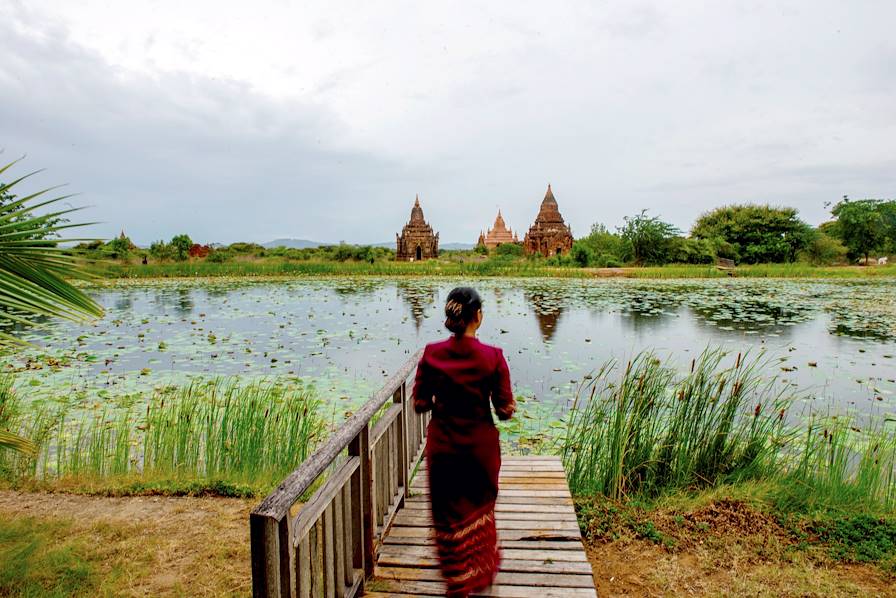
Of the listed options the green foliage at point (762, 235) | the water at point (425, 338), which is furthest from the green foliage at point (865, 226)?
the water at point (425, 338)

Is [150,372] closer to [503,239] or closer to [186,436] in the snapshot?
[186,436]

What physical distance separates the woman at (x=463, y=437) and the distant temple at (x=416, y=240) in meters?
48.5

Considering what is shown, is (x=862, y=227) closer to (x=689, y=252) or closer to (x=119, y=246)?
(x=689, y=252)

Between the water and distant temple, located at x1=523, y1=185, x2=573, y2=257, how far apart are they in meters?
29.3

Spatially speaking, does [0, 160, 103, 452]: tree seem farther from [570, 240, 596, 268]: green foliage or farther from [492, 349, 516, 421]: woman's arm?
[570, 240, 596, 268]: green foliage

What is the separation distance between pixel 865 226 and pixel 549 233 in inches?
950

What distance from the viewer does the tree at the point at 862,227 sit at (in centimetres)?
3734

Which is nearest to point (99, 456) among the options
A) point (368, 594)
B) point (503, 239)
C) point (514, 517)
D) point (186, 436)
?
point (186, 436)

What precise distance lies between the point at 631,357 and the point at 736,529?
565cm

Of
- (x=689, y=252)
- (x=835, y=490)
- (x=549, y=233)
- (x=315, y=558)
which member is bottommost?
(x=835, y=490)

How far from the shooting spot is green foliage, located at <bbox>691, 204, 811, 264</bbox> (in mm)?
38438

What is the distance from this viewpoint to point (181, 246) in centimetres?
3712

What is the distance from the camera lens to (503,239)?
6197cm

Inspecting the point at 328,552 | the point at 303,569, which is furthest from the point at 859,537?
the point at 303,569
